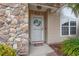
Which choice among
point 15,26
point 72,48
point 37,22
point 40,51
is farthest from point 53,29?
point 72,48

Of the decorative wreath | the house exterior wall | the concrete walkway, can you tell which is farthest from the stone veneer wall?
the decorative wreath

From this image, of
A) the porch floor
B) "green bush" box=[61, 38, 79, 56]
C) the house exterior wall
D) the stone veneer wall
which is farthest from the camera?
the house exterior wall

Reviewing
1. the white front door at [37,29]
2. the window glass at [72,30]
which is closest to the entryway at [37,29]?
Answer: the white front door at [37,29]

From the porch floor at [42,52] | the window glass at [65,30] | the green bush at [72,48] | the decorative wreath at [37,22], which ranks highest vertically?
the decorative wreath at [37,22]

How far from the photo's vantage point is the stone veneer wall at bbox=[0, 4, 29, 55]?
10875 mm

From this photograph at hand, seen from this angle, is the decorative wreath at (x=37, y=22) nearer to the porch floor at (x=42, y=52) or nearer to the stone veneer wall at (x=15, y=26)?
the porch floor at (x=42, y=52)

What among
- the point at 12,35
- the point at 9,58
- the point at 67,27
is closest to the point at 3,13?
the point at 12,35

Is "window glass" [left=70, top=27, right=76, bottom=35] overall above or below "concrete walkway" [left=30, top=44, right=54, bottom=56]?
above

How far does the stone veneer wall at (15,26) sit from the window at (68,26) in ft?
18.3

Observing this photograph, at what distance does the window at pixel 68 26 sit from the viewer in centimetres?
1587

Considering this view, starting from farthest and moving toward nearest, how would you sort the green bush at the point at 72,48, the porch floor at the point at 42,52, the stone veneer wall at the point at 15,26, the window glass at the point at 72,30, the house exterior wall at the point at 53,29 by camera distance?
the window glass at the point at 72,30
the house exterior wall at the point at 53,29
the porch floor at the point at 42,52
the stone veneer wall at the point at 15,26
the green bush at the point at 72,48

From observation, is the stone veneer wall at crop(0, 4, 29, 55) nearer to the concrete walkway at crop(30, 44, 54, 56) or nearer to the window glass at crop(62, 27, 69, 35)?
the concrete walkway at crop(30, 44, 54, 56)

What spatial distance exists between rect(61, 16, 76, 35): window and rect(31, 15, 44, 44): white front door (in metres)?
1.76

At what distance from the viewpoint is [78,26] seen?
16.0 meters
